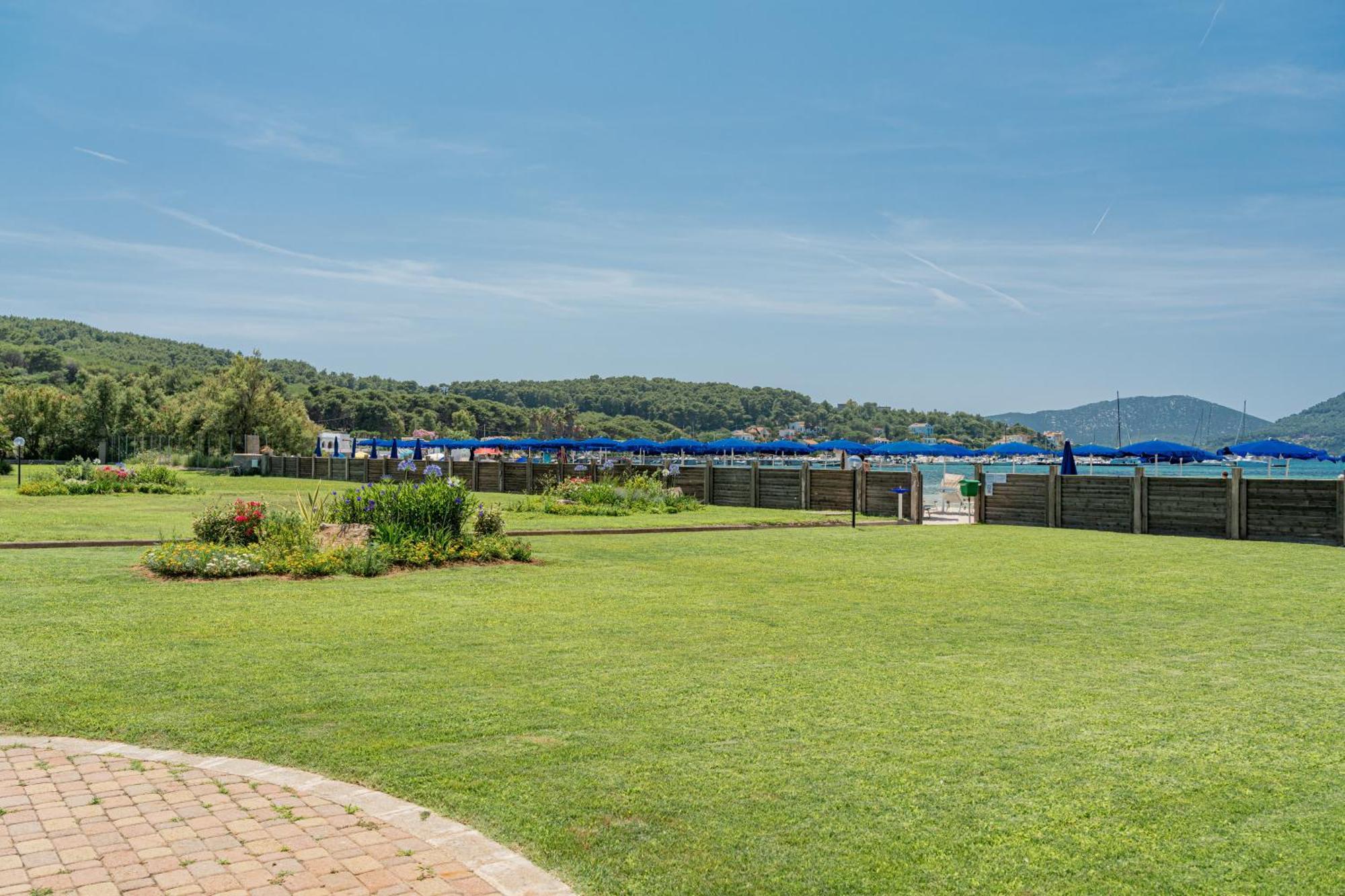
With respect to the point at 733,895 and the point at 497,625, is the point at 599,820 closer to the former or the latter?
the point at 733,895

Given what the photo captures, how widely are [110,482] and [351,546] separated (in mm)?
23827

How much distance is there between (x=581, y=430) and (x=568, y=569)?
132085 mm

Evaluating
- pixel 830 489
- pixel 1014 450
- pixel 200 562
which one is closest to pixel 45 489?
pixel 200 562

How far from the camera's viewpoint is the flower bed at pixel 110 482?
102 feet

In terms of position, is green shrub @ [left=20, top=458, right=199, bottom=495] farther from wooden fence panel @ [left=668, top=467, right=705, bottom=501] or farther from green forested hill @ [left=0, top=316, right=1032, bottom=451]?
green forested hill @ [left=0, top=316, right=1032, bottom=451]

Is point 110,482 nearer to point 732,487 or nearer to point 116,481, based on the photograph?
point 116,481

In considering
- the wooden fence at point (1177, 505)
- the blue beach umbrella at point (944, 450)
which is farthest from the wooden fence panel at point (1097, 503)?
the blue beach umbrella at point (944, 450)

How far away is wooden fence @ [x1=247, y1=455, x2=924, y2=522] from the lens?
2658 centimetres

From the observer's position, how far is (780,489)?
29031 millimetres

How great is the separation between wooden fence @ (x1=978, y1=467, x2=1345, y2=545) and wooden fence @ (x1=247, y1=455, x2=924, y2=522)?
245 centimetres

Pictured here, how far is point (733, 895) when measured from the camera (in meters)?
3.56

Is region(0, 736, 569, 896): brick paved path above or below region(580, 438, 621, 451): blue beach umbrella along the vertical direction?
below

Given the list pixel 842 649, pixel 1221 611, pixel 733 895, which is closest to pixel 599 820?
pixel 733 895

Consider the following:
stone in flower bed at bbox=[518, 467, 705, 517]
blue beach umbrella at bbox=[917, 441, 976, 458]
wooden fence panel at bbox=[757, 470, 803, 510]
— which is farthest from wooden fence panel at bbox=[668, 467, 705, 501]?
blue beach umbrella at bbox=[917, 441, 976, 458]
